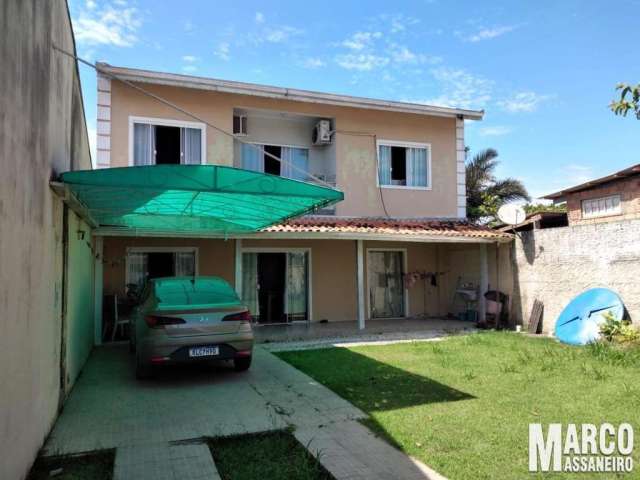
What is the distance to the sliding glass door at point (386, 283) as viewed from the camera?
A: 46.7 ft

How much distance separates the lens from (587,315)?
9.71 metres

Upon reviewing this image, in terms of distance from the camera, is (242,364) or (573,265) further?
(573,265)

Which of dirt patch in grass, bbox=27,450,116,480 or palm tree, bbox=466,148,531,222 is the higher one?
palm tree, bbox=466,148,531,222

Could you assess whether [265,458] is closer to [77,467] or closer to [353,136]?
[77,467]

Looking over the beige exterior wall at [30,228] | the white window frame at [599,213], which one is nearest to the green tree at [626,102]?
the beige exterior wall at [30,228]

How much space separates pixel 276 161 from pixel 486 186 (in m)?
14.0

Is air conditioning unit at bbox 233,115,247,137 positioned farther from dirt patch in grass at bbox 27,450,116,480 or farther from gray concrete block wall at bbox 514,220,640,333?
dirt patch in grass at bbox 27,450,116,480

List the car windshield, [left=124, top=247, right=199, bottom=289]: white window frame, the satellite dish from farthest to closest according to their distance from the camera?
the satellite dish < [left=124, top=247, right=199, bottom=289]: white window frame < the car windshield

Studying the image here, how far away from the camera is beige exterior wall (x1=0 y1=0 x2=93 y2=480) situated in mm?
3023

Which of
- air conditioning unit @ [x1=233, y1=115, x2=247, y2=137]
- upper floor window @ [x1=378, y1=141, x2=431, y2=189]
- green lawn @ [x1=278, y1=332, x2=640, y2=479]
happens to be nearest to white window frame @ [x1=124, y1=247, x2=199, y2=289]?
air conditioning unit @ [x1=233, y1=115, x2=247, y2=137]

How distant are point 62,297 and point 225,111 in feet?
26.0

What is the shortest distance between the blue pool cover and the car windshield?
736cm

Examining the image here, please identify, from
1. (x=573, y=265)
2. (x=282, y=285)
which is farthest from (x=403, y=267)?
(x=573, y=265)

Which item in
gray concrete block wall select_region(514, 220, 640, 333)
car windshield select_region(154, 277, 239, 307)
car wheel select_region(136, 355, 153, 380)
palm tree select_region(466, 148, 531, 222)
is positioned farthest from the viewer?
palm tree select_region(466, 148, 531, 222)
